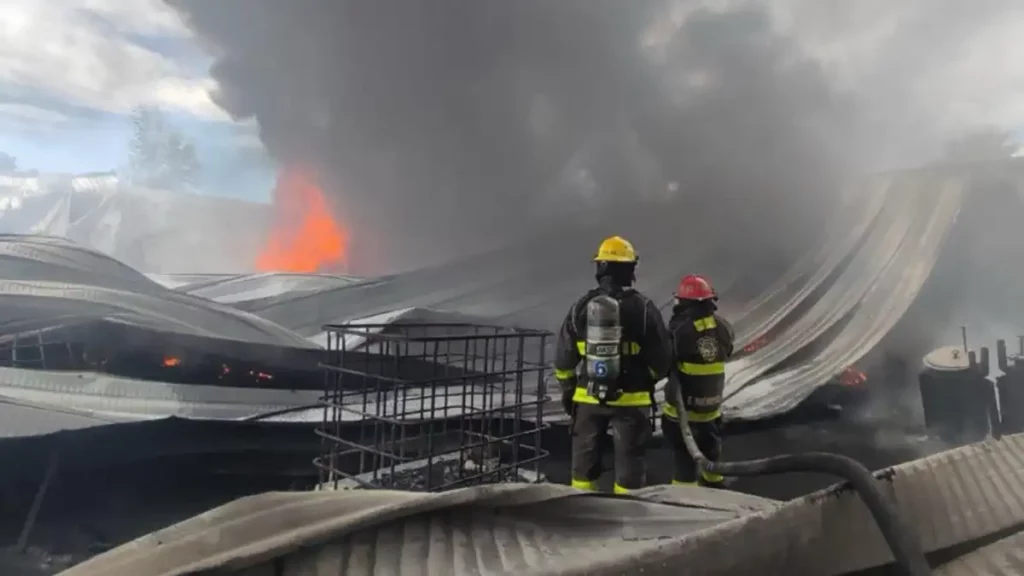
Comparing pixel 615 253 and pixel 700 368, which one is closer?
pixel 615 253

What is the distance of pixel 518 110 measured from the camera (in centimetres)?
489

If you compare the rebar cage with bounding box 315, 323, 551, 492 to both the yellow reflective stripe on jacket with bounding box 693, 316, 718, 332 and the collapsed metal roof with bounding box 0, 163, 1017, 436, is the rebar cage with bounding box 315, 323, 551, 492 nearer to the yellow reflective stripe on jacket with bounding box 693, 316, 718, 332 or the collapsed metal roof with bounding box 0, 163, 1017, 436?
the collapsed metal roof with bounding box 0, 163, 1017, 436

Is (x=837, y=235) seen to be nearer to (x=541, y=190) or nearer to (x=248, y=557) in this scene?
(x=541, y=190)

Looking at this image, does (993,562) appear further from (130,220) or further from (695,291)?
(130,220)

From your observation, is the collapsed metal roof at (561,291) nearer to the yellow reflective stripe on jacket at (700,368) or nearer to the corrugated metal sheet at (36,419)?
the corrugated metal sheet at (36,419)

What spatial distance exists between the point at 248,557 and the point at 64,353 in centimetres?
329

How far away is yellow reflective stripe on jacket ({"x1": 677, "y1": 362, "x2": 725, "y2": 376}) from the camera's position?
3455mm

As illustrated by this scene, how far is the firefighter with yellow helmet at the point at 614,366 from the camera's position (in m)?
2.90

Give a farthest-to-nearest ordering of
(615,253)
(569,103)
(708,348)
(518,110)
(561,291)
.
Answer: (561,291) < (569,103) < (518,110) < (708,348) < (615,253)

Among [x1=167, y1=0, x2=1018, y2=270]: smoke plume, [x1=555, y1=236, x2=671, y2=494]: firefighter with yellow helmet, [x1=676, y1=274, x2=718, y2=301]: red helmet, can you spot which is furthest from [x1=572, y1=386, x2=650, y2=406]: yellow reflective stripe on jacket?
[x1=167, y1=0, x2=1018, y2=270]: smoke plume

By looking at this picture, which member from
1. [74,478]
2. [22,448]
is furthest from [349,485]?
[22,448]

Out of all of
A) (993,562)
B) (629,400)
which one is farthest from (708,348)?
(993,562)

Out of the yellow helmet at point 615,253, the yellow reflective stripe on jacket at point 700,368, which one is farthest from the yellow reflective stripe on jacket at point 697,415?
the yellow helmet at point 615,253

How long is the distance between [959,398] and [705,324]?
302cm
